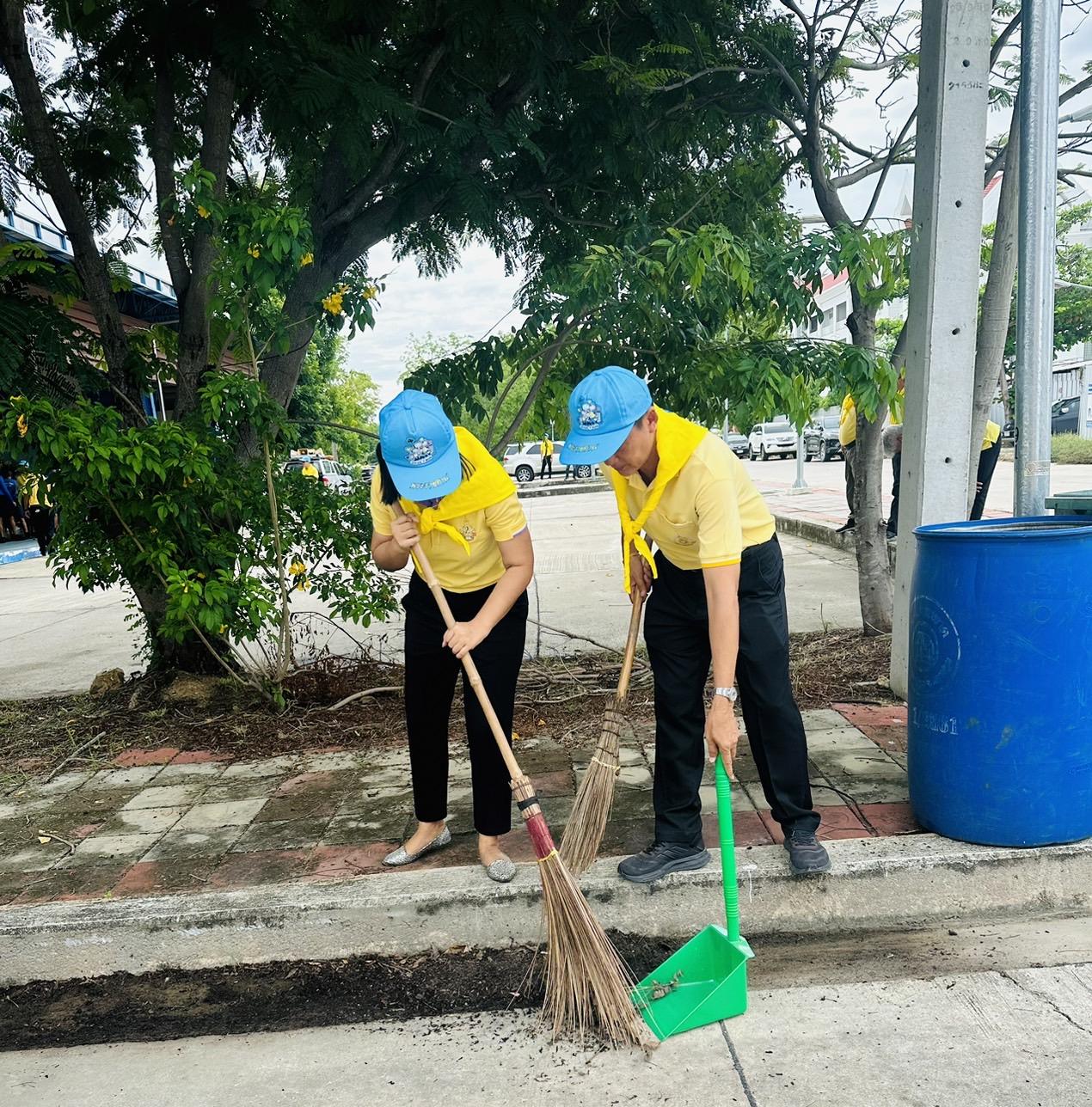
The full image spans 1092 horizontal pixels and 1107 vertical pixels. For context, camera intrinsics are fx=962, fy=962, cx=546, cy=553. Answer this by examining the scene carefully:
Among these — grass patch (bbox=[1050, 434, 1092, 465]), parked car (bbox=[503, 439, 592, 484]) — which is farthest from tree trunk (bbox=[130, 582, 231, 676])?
parked car (bbox=[503, 439, 592, 484])

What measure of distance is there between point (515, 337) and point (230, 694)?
2504 mm

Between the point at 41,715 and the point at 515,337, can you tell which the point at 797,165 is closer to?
the point at 515,337

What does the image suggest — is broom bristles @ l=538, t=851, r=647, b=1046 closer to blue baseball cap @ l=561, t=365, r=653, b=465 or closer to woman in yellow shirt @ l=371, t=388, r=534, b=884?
woman in yellow shirt @ l=371, t=388, r=534, b=884

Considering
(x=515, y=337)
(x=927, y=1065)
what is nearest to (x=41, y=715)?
(x=515, y=337)

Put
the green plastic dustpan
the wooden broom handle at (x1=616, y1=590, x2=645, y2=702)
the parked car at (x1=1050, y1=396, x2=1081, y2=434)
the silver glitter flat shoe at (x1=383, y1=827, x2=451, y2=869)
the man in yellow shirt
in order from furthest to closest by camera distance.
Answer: the parked car at (x1=1050, y1=396, x2=1081, y2=434)
the silver glitter flat shoe at (x1=383, y1=827, x2=451, y2=869)
the wooden broom handle at (x1=616, y1=590, x2=645, y2=702)
the man in yellow shirt
the green plastic dustpan

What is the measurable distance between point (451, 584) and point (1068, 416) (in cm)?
3782

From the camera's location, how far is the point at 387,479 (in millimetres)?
3121

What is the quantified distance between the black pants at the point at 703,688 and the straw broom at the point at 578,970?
0.59 meters

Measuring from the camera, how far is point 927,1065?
2383 millimetres

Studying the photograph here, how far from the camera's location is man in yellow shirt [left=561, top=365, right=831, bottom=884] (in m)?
2.74

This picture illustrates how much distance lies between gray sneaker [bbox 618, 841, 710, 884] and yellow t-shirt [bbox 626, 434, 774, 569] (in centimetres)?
95

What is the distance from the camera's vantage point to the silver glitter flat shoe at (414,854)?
3393 millimetres

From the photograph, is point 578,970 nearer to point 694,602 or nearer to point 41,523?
point 694,602

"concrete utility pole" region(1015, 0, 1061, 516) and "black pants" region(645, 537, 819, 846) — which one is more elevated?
"concrete utility pole" region(1015, 0, 1061, 516)
